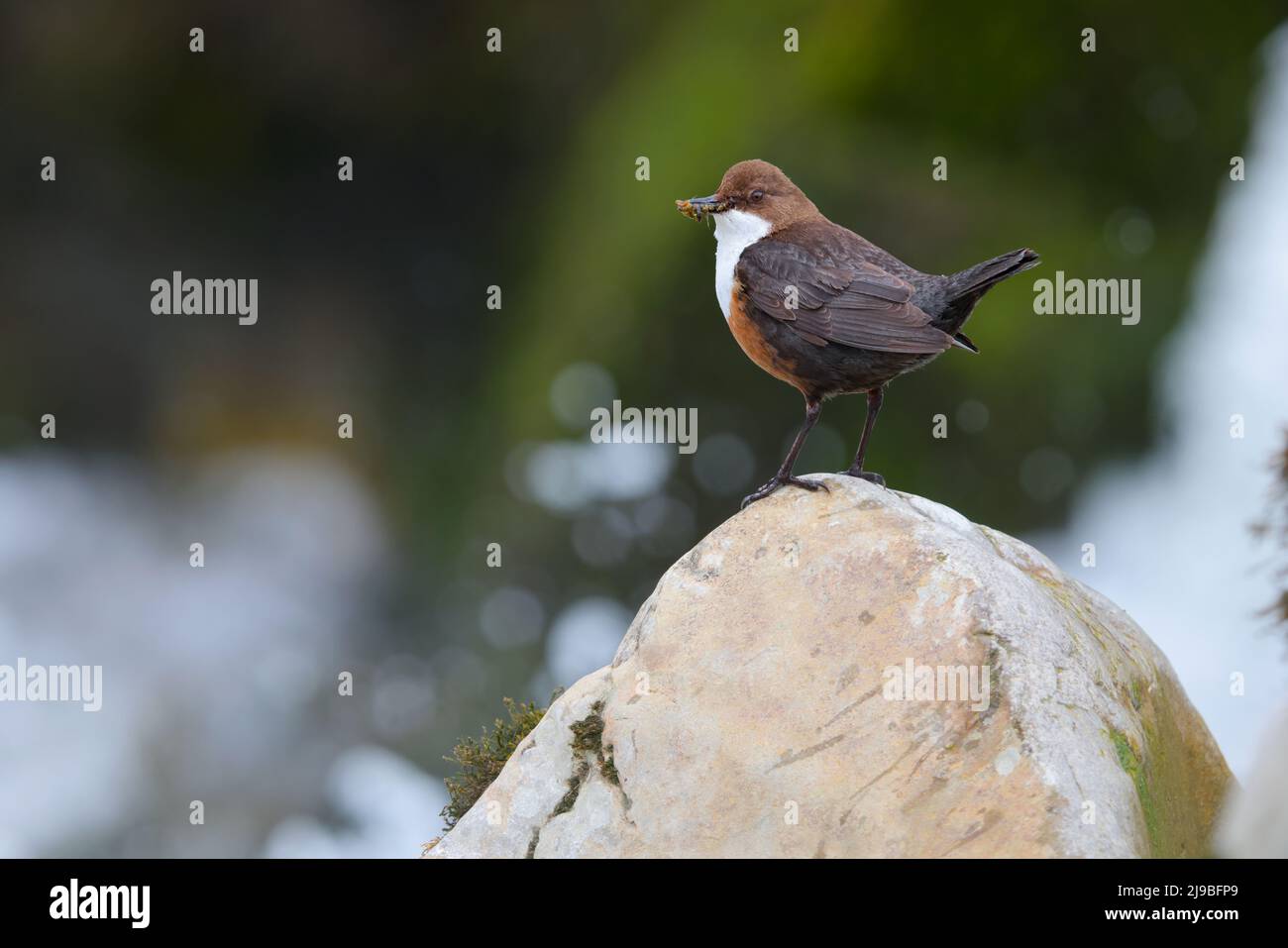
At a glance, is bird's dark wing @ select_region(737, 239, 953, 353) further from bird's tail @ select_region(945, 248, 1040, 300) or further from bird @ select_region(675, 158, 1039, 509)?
bird's tail @ select_region(945, 248, 1040, 300)

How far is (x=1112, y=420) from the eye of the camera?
53.8ft

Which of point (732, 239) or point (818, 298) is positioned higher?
point (732, 239)

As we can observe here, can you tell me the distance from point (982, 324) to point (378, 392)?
7.87 metres

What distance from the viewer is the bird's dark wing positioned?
24.5 feet

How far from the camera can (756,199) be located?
26.4 ft

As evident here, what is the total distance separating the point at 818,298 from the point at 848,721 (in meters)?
2.34

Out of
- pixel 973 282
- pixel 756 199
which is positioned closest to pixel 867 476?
pixel 973 282

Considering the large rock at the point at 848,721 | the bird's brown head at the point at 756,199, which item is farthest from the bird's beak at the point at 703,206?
the large rock at the point at 848,721

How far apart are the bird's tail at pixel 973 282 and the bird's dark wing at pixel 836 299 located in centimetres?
20

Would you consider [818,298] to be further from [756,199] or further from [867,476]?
[867,476]

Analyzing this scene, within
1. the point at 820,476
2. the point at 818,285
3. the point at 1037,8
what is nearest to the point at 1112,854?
the point at 820,476

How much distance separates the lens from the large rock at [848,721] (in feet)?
20.4

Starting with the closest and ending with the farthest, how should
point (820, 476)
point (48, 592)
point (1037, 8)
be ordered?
point (820, 476), point (1037, 8), point (48, 592)

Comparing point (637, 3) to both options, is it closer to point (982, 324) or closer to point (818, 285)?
point (982, 324)
